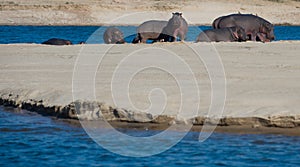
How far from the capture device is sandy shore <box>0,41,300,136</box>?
10019 millimetres

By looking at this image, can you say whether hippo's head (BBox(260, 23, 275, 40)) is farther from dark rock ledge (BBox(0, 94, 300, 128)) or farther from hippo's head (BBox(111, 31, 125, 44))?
dark rock ledge (BBox(0, 94, 300, 128))

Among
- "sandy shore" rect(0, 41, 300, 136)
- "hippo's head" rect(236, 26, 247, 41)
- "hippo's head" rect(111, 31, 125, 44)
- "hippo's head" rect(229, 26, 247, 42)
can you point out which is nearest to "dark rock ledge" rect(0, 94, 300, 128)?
"sandy shore" rect(0, 41, 300, 136)

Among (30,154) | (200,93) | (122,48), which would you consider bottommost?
(30,154)

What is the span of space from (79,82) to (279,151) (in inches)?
161

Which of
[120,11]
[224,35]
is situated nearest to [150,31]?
[224,35]

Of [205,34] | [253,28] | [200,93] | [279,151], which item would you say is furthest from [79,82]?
[253,28]

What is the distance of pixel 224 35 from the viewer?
61.3 feet

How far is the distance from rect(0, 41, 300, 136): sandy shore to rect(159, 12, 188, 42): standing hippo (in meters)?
2.05

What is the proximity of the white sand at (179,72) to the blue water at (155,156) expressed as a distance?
19.7 inches

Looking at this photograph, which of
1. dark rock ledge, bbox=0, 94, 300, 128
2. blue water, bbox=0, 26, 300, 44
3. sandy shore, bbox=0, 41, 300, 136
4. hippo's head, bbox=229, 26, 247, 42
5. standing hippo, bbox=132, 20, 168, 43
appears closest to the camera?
dark rock ledge, bbox=0, 94, 300, 128

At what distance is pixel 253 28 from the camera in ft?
65.2

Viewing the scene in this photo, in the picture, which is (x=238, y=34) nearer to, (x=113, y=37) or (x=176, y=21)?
(x=176, y=21)

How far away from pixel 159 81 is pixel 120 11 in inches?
1491

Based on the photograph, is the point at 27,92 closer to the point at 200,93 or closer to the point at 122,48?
the point at 200,93
